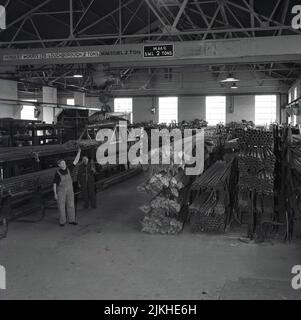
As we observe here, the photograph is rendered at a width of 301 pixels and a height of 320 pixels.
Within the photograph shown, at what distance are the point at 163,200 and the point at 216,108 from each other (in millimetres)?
21452

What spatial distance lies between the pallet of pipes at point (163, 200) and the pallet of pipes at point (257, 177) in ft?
3.80

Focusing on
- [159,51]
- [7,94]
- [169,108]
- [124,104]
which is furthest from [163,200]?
[124,104]

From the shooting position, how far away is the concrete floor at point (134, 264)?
187 inches

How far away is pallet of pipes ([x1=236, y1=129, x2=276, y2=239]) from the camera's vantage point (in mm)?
6723

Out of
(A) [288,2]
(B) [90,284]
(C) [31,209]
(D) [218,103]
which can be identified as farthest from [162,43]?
(D) [218,103]

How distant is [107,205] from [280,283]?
222 inches

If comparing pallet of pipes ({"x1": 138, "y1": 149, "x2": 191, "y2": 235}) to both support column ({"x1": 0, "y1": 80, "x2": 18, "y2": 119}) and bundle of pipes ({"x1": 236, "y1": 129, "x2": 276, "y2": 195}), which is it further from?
support column ({"x1": 0, "y1": 80, "x2": 18, "y2": 119})

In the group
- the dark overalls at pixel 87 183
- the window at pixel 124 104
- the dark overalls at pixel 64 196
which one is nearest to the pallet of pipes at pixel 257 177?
the dark overalls at pixel 64 196

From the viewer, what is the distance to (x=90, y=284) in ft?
16.4

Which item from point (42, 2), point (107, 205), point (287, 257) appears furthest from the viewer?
point (42, 2)

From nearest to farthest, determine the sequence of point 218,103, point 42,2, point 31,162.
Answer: point 31,162, point 42,2, point 218,103

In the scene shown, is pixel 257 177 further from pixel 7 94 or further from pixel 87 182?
pixel 7 94

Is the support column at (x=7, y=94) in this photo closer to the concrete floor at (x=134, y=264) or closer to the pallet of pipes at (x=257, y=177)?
the concrete floor at (x=134, y=264)

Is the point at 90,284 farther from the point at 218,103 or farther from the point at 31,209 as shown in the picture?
the point at 218,103
